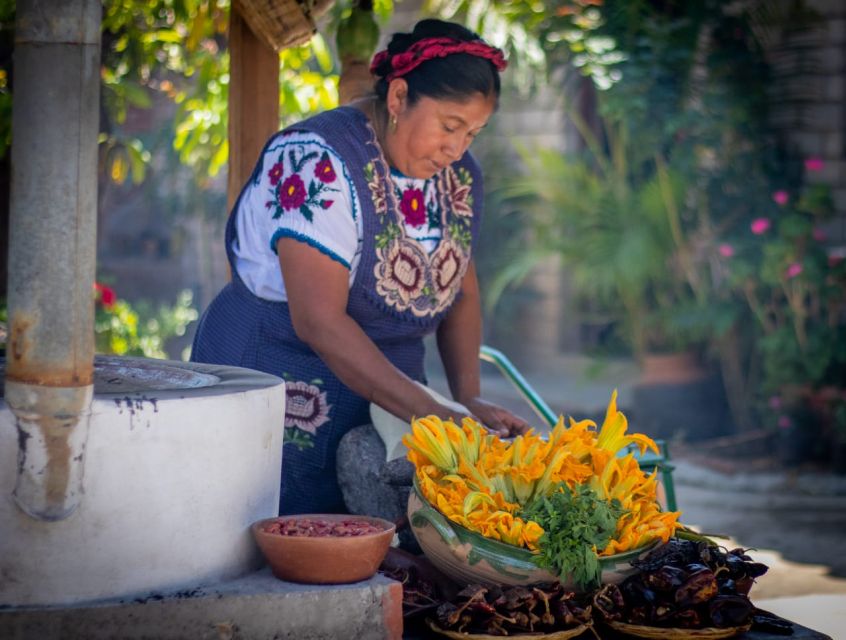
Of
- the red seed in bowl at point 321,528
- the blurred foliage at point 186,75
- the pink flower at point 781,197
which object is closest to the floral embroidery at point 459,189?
the red seed in bowl at point 321,528

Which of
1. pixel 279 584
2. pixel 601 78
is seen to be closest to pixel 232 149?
pixel 279 584

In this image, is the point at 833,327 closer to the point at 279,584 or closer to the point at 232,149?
the point at 232,149

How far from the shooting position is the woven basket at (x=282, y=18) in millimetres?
3660

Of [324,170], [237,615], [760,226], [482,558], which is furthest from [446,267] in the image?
[760,226]

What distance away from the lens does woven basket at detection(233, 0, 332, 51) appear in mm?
3660

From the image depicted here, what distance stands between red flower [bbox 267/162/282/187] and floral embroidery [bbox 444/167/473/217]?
1.64 feet

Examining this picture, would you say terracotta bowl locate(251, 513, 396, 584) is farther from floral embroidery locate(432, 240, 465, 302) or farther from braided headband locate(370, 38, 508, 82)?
braided headband locate(370, 38, 508, 82)

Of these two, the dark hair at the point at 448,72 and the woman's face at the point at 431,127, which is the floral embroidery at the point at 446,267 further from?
the dark hair at the point at 448,72

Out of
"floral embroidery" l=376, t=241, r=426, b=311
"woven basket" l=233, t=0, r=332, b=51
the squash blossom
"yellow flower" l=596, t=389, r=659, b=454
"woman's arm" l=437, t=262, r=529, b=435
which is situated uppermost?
"woven basket" l=233, t=0, r=332, b=51

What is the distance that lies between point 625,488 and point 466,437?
13.7 inches

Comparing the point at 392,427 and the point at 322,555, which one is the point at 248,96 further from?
the point at 322,555

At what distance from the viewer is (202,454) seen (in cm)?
226

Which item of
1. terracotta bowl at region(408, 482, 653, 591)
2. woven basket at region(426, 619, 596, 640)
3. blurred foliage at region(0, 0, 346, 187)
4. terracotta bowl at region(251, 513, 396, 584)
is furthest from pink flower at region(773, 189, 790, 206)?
terracotta bowl at region(251, 513, 396, 584)

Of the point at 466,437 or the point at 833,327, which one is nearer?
the point at 466,437
